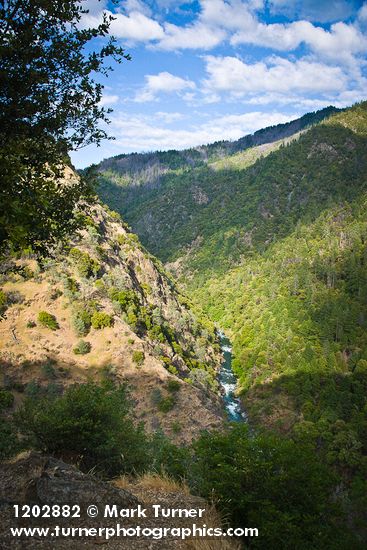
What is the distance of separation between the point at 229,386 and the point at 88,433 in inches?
3442

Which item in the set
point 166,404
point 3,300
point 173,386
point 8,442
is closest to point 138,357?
point 173,386

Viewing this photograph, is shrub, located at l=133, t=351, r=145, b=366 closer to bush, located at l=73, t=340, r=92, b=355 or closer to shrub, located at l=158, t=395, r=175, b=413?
shrub, located at l=158, t=395, r=175, b=413

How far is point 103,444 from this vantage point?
17734mm

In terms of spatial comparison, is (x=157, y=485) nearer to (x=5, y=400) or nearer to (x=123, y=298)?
(x=5, y=400)

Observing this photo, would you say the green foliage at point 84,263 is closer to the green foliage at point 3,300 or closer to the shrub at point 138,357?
the green foliage at point 3,300

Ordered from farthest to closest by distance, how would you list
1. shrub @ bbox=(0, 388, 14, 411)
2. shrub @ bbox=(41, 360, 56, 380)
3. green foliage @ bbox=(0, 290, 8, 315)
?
green foliage @ bbox=(0, 290, 8, 315), shrub @ bbox=(41, 360, 56, 380), shrub @ bbox=(0, 388, 14, 411)

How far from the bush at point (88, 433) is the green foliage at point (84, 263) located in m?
38.3

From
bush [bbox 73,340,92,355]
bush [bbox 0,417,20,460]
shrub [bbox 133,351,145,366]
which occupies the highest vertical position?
bush [bbox 0,417,20,460]

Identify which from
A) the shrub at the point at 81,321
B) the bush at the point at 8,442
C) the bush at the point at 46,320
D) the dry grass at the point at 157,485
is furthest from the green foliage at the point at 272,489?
the bush at the point at 46,320

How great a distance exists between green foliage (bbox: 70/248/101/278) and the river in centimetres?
3964

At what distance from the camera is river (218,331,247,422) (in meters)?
85.2

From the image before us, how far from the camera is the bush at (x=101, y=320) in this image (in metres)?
52.4

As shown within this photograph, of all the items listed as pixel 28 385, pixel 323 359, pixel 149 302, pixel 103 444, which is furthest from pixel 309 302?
pixel 103 444

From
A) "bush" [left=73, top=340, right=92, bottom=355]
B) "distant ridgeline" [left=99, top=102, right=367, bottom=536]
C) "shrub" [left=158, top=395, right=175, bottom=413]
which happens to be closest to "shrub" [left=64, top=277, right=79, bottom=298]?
"bush" [left=73, top=340, right=92, bottom=355]
